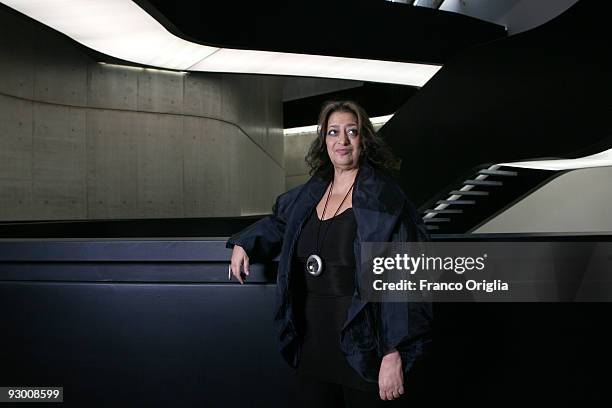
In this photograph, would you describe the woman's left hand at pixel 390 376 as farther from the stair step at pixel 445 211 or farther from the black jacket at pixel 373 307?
the stair step at pixel 445 211

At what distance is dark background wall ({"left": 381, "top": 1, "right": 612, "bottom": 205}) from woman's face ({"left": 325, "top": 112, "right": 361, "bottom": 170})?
5.36 meters

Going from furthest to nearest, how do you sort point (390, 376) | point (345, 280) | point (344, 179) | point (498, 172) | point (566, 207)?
point (566, 207)
point (498, 172)
point (344, 179)
point (345, 280)
point (390, 376)

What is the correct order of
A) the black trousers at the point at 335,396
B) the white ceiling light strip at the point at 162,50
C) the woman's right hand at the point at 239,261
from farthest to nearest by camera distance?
the white ceiling light strip at the point at 162,50, the woman's right hand at the point at 239,261, the black trousers at the point at 335,396

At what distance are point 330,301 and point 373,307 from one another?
6.0 inches

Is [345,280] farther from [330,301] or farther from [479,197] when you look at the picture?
[479,197]

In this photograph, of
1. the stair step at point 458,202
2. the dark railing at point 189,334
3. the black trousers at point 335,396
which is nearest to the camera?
the black trousers at point 335,396

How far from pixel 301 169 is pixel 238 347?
18.2m

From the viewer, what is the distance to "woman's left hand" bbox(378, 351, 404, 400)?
4.83 ft

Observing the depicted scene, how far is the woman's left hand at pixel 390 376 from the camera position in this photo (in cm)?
147

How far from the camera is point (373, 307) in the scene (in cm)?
156

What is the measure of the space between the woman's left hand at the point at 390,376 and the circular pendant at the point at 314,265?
33 centimetres

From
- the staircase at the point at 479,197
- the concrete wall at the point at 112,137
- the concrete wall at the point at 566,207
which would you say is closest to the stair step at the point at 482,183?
the staircase at the point at 479,197

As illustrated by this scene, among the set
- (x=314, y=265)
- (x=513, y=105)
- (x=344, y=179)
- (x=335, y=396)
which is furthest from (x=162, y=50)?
(x=335, y=396)

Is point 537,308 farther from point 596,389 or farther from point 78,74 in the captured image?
point 78,74
